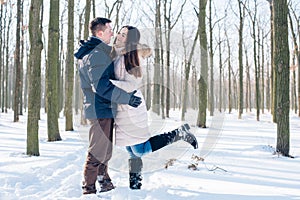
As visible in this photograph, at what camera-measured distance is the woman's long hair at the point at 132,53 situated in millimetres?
2783

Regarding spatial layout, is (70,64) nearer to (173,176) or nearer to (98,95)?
(173,176)

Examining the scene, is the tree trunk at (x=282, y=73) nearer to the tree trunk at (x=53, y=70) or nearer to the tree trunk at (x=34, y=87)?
the tree trunk at (x=34, y=87)

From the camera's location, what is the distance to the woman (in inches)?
109

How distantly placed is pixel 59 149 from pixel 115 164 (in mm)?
2068

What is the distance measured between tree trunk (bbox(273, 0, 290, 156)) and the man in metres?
3.31

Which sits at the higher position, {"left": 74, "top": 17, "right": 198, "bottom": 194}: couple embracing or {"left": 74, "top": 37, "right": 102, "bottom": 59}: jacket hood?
{"left": 74, "top": 37, "right": 102, "bottom": 59}: jacket hood

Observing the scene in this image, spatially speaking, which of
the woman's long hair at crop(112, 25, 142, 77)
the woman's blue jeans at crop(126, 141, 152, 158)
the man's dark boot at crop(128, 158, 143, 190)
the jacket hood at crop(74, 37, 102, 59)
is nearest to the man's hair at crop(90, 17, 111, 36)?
the jacket hood at crop(74, 37, 102, 59)

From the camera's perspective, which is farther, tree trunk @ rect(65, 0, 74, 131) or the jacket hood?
tree trunk @ rect(65, 0, 74, 131)

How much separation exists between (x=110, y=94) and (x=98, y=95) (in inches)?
6.5

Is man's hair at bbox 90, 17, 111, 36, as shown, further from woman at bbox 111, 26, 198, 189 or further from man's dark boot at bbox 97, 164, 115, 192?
man's dark boot at bbox 97, 164, 115, 192

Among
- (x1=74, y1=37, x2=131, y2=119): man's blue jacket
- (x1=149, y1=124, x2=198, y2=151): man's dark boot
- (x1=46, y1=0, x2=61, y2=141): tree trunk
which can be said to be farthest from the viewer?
(x1=46, y1=0, x2=61, y2=141): tree trunk

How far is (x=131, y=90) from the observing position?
9.08 ft

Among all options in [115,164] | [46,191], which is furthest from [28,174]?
[115,164]

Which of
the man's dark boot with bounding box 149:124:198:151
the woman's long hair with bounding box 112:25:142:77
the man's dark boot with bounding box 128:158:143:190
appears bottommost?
the man's dark boot with bounding box 128:158:143:190
